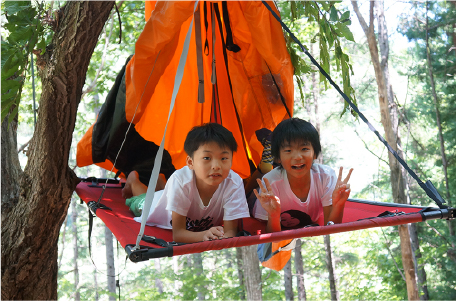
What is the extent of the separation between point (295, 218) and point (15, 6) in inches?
61.1

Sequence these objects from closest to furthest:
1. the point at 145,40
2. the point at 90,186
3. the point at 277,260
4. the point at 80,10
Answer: the point at 80,10 < the point at 145,40 < the point at 90,186 < the point at 277,260

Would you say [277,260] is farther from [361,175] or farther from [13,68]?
[361,175]

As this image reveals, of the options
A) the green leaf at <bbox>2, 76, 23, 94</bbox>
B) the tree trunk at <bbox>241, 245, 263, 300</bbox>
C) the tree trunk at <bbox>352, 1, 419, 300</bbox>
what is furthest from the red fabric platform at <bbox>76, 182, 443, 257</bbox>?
the tree trunk at <bbox>241, 245, 263, 300</bbox>

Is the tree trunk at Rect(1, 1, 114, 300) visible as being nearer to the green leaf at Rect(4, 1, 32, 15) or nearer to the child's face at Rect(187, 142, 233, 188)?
the green leaf at Rect(4, 1, 32, 15)

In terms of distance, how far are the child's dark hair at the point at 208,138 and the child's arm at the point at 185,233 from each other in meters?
0.27

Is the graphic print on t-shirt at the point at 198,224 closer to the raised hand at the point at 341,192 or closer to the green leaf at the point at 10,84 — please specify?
the raised hand at the point at 341,192

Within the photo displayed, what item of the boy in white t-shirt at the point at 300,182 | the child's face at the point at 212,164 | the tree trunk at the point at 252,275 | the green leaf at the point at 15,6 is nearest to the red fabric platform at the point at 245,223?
the boy in white t-shirt at the point at 300,182

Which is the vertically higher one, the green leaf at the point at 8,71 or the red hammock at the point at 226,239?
the green leaf at the point at 8,71

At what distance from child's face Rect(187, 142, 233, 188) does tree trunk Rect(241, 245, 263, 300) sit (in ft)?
11.4

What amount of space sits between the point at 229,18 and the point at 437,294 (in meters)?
6.90

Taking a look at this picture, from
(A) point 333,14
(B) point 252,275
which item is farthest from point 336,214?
(B) point 252,275

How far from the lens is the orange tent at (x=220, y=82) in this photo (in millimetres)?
2338

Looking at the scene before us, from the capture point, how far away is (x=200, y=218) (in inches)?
69.2

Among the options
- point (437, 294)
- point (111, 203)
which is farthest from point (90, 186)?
point (437, 294)
